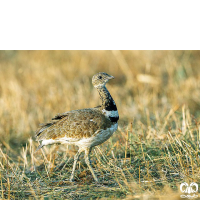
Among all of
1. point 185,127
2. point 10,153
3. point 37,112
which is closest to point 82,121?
point 185,127

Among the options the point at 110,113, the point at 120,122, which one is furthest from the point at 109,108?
the point at 120,122

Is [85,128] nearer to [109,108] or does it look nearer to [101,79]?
[109,108]

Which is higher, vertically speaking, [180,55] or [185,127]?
[180,55]

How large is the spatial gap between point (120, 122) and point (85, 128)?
3072mm

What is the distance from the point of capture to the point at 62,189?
12.8 feet

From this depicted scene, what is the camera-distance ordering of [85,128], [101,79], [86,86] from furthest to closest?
[86,86], [101,79], [85,128]

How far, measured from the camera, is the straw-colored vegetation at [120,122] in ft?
12.7

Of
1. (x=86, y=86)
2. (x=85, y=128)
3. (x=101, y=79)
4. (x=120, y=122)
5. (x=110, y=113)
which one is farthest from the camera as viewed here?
(x=86, y=86)

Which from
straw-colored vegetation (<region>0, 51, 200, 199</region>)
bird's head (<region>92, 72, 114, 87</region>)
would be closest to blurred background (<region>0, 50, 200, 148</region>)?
straw-colored vegetation (<region>0, 51, 200, 199</region>)

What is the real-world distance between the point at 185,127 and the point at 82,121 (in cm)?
197

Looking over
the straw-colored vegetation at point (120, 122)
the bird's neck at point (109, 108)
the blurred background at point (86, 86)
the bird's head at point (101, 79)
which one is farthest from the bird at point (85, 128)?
the blurred background at point (86, 86)

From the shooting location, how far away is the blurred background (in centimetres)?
722

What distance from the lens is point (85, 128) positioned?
4109mm

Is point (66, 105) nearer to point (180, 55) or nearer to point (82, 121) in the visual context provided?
point (82, 121)
